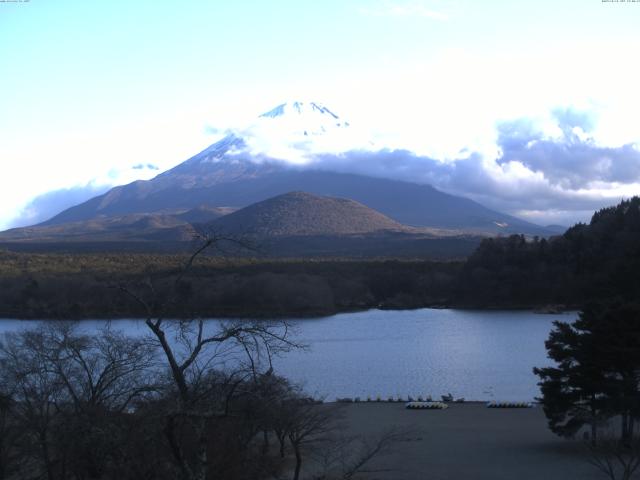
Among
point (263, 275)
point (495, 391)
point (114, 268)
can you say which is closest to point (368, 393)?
point (495, 391)

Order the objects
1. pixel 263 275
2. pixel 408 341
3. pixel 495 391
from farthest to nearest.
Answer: pixel 263 275, pixel 408 341, pixel 495 391

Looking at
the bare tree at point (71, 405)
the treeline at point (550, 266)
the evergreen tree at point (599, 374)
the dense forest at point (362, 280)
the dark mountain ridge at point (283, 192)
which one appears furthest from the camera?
the dark mountain ridge at point (283, 192)

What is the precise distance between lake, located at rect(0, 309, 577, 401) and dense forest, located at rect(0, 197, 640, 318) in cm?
522

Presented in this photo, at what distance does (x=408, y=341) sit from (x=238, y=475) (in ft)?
92.1

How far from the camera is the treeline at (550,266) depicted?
5766 cm

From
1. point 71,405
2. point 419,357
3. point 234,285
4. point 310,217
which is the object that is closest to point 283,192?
point 310,217

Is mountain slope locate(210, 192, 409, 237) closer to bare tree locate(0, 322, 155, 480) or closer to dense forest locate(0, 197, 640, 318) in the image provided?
dense forest locate(0, 197, 640, 318)

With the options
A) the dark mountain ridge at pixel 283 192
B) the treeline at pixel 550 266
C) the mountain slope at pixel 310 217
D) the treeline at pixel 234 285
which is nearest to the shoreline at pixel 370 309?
the treeline at pixel 234 285

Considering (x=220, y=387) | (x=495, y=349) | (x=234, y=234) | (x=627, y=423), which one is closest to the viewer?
(x=234, y=234)

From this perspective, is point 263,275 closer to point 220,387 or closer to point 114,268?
point 114,268

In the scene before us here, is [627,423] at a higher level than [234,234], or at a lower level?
lower

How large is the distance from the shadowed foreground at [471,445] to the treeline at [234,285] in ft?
72.4

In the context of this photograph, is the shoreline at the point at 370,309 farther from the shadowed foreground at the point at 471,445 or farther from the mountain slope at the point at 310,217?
the mountain slope at the point at 310,217

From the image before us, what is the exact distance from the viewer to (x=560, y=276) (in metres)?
58.9
